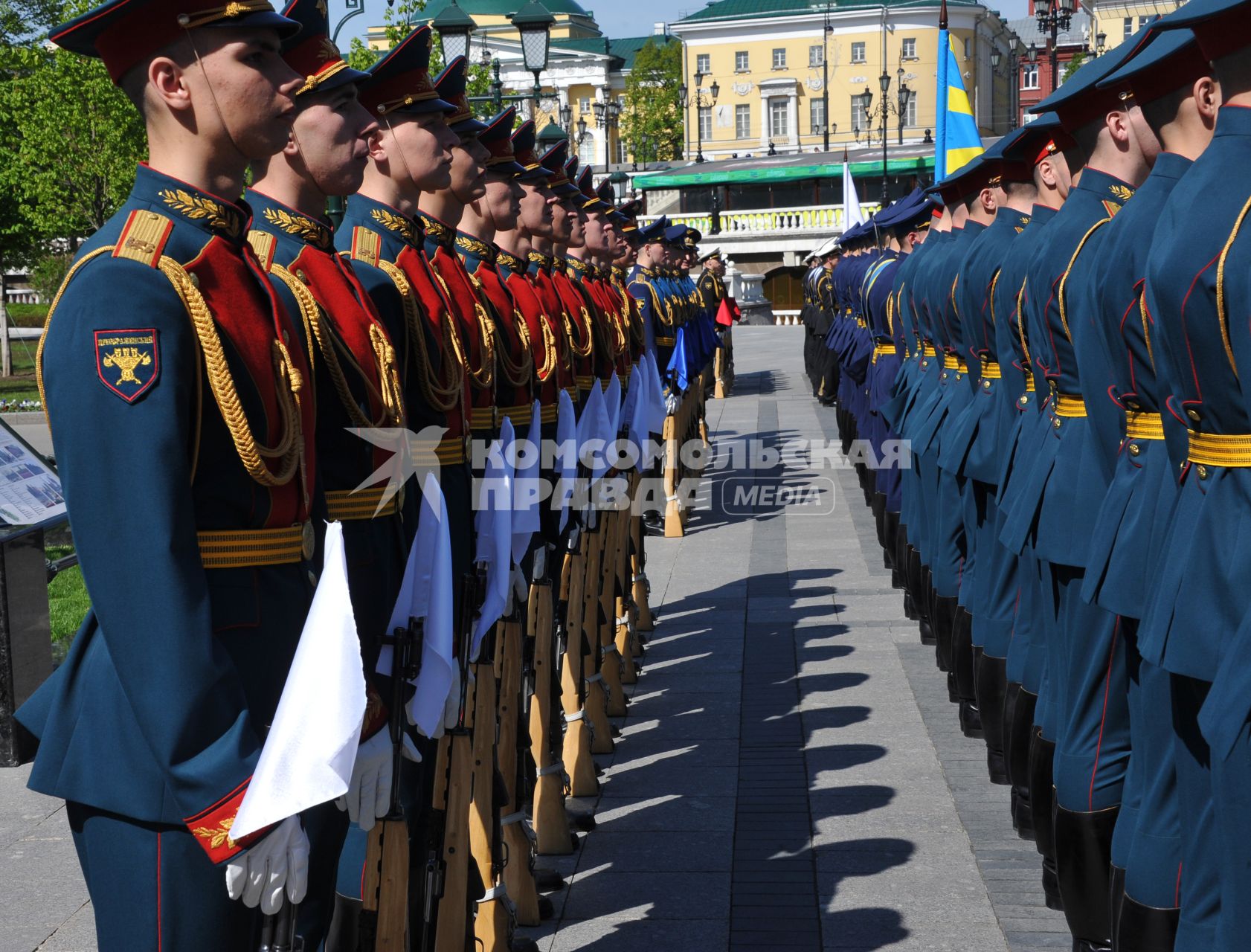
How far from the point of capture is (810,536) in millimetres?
13031

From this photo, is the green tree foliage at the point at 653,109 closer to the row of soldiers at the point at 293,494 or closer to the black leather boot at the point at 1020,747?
the black leather boot at the point at 1020,747

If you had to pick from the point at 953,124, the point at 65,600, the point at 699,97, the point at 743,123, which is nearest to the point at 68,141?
the point at 65,600

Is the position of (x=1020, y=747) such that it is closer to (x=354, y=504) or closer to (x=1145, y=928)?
(x=1145, y=928)

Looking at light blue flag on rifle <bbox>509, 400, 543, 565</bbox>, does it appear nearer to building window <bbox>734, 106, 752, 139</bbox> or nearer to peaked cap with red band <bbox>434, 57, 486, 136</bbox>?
peaked cap with red band <bbox>434, 57, 486, 136</bbox>

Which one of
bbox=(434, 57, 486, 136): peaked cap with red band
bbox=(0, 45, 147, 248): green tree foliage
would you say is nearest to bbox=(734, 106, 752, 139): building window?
bbox=(0, 45, 147, 248): green tree foliage

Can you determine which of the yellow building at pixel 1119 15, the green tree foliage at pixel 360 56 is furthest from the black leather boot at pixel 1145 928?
the yellow building at pixel 1119 15

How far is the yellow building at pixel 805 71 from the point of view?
90.4 meters

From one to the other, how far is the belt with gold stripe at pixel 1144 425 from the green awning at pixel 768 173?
55.8m

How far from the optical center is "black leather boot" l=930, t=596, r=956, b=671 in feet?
24.1

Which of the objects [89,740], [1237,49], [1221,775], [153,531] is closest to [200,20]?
[153,531]

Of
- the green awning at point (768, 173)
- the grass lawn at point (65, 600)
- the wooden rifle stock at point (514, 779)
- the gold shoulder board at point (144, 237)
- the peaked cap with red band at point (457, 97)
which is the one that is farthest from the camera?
the green awning at point (768, 173)

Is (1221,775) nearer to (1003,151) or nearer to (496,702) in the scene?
(496,702)

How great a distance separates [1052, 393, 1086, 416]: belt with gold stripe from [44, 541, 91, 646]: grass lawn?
5141mm

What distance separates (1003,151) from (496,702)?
10.2ft
